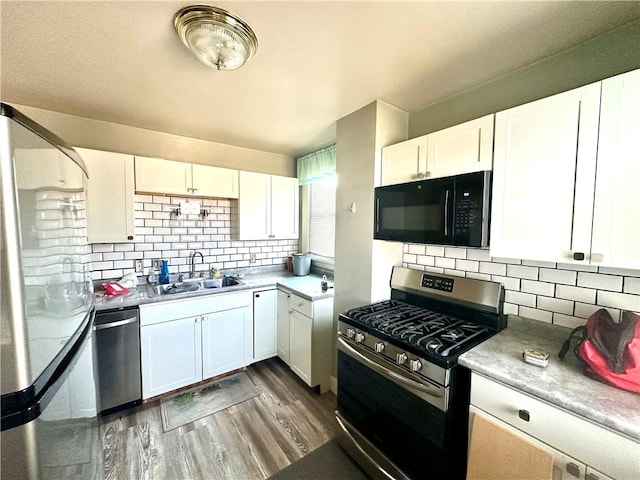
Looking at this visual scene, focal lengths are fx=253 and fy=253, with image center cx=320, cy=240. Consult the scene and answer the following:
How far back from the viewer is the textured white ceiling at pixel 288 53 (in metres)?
1.09

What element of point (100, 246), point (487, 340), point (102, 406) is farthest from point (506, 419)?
point (100, 246)

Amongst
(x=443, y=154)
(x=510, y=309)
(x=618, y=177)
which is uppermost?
(x=443, y=154)

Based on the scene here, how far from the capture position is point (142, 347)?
2055 mm

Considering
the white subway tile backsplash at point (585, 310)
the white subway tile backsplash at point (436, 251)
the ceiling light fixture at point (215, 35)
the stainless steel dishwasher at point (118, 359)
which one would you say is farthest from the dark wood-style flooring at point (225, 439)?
the ceiling light fixture at point (215, 35)

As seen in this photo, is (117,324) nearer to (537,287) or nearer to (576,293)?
(537,287)

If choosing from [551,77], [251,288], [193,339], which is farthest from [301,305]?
[551,77]

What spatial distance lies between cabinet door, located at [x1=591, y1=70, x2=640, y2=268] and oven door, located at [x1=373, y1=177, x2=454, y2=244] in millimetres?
574

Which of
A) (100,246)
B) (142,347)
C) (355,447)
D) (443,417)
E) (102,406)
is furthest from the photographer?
(100,246)

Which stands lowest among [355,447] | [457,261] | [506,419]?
[355,447]

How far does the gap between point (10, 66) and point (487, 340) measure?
122 inches

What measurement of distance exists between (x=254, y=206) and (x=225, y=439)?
2116 millimetres

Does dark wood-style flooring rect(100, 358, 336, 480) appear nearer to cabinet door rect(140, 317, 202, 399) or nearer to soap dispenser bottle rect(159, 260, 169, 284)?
cabinet door rect(140, 317, 202, 399)

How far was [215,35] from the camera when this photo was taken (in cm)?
120

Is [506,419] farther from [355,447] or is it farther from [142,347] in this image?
[142,347]
